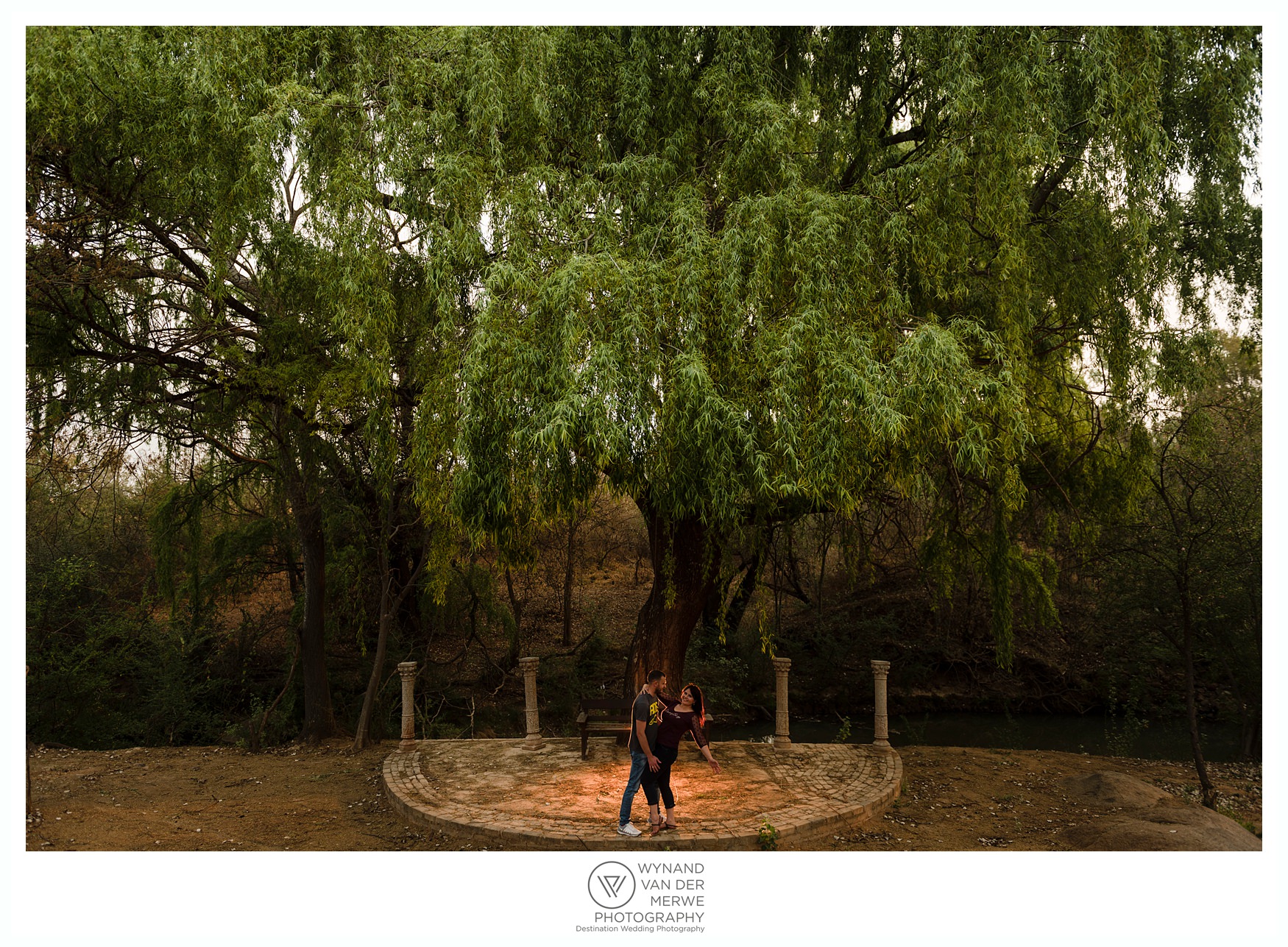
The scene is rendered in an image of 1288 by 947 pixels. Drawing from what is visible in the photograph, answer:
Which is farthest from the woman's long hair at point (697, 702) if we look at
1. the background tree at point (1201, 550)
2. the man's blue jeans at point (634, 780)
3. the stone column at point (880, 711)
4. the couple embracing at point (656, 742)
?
the background tree at point (1201, 550)

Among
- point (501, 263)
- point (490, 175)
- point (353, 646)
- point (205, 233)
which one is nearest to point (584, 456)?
point (501, 263)

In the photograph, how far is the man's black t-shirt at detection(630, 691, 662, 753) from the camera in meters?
6.29

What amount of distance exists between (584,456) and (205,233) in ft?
20.1

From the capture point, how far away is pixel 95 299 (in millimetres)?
8930

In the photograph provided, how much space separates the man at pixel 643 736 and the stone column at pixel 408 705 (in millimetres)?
4471

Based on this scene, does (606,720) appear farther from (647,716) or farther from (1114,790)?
(1114,790)

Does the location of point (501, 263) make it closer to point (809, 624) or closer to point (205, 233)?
point (205, 233)

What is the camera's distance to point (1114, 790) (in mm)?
8445

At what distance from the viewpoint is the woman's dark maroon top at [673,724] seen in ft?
21.0

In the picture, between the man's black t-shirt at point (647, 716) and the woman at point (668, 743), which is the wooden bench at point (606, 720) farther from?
the man's black t-shirt at point (647, 716)

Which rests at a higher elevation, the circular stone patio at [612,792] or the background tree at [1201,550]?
the background tree at [1201,550]
